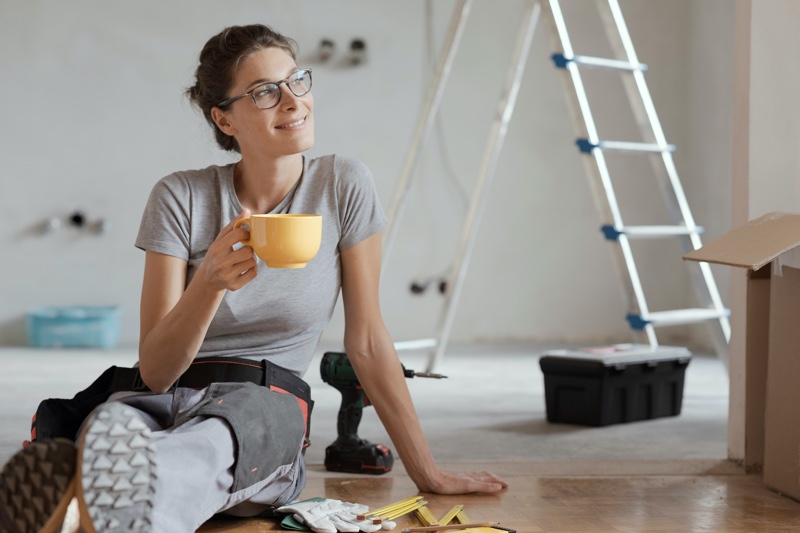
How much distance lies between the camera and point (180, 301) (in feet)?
5.51

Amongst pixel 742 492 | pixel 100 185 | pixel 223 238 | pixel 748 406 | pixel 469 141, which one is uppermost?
pixel 469 141

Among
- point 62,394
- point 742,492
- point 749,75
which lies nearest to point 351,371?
point 742,492

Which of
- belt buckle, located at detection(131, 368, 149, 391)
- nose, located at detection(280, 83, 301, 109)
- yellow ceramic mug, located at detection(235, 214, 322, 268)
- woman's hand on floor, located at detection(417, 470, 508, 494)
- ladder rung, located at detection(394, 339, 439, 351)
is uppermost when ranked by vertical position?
nose, located at detection(280, 83, 301, 109)

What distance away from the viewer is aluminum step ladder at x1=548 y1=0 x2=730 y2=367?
3580mm

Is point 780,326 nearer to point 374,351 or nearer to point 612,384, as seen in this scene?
point 374,351

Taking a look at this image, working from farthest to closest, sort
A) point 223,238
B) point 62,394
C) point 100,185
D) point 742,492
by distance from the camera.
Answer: point 100,185, point 62,394, point 742,492, point 223,238

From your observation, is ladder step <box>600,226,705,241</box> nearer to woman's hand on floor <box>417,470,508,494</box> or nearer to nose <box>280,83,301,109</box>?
woman's hand on floor <box>417,470,508,494</box>

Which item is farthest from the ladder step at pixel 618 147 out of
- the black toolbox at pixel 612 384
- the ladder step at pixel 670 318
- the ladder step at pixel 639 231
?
the black toolbox at pixel 612 384

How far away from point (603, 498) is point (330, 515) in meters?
0.66

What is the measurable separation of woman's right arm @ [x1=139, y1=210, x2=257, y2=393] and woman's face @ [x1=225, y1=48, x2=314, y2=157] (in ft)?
0.94

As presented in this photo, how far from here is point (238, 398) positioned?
1.67 m

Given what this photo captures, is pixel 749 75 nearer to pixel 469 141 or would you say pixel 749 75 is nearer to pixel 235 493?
pixel 235 493

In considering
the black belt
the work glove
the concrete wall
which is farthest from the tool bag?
the concrete wall

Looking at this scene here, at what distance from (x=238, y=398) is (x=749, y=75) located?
1.65 metres
